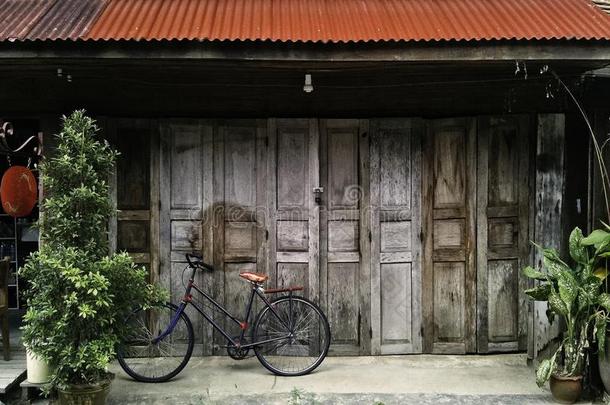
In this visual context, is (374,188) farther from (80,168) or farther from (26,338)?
(26,338)

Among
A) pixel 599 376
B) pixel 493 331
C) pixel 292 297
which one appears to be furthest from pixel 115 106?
pixel 599 376

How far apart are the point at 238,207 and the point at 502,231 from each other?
10.8 feet

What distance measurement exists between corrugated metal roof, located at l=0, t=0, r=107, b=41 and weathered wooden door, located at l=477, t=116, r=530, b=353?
15.4ft

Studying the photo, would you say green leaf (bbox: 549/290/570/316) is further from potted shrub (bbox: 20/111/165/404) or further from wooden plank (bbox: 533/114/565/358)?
potted shrub (bbox: 20/111/165/404)

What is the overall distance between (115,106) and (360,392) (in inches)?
169

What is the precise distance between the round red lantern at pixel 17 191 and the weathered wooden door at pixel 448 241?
15.6 feet

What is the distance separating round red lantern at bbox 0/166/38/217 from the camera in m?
6.14

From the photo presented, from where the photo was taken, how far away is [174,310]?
6.20m

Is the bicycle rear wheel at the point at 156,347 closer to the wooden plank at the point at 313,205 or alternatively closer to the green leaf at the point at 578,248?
the wooden plank at the point at 313,205

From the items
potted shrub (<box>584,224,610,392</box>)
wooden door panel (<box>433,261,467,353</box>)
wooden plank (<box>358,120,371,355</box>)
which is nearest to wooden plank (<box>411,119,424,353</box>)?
wooden door panel (<box>433,261,467,353</box>)

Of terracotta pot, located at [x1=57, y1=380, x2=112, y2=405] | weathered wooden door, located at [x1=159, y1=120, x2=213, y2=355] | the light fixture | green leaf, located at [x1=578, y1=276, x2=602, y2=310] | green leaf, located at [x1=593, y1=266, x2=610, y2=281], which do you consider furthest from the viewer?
weathered wooden door, located at [x1=159, y1=120, x2=213, y2=355]

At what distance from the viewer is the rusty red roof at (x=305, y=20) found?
5.36m


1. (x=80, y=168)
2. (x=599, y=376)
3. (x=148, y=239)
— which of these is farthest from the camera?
(x=148, y=239)

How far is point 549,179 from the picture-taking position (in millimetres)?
6484
